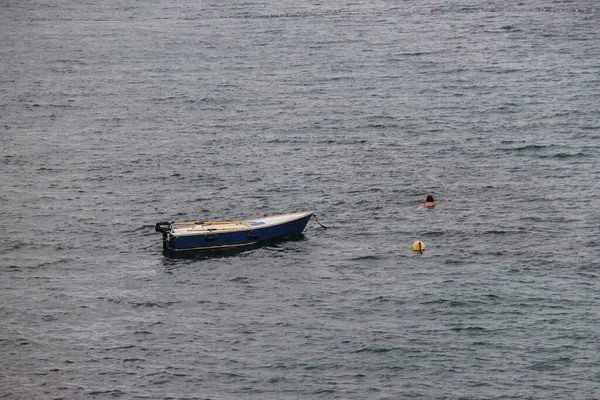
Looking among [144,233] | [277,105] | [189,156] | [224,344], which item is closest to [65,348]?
[224,344]

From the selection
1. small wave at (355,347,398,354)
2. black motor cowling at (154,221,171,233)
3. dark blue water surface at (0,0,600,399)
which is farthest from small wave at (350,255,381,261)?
small wave at (355,347,398,354)

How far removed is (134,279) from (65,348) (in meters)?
13.1

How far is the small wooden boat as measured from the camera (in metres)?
97.5

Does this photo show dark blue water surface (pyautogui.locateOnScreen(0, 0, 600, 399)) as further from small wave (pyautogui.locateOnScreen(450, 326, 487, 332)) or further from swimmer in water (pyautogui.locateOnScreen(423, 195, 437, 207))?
swimmer in water (pyautogui.locateOnScreen(423, 195, 437, 207))

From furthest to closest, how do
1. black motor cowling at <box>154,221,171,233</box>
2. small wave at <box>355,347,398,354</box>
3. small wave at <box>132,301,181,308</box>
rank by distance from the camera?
1. black motor cowling at <box>154,221,171,233</box>
2. small wave at <box>132,301,181,308</box>
3. small wave at <box>355,347,398,354</box>

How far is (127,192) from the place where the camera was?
116 meters

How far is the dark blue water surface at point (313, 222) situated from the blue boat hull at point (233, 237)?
3.62ft

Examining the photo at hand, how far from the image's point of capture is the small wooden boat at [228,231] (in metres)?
97.5

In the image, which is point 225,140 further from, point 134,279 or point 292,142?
point 134,279

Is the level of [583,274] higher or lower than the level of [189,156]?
lower

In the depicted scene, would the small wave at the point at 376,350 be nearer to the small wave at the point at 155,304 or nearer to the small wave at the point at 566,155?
the small wave at the point at 155,304

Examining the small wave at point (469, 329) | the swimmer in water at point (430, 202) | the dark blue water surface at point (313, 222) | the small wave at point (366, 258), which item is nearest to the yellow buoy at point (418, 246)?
the dark blue water surface at point (313, 222)

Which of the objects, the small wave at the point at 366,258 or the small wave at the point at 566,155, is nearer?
the small wave at the point at 366,258

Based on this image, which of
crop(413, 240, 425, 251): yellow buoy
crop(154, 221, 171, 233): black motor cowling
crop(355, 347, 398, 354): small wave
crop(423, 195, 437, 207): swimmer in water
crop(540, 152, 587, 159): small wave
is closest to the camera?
crop(355, 347, 398, 354): small wave
